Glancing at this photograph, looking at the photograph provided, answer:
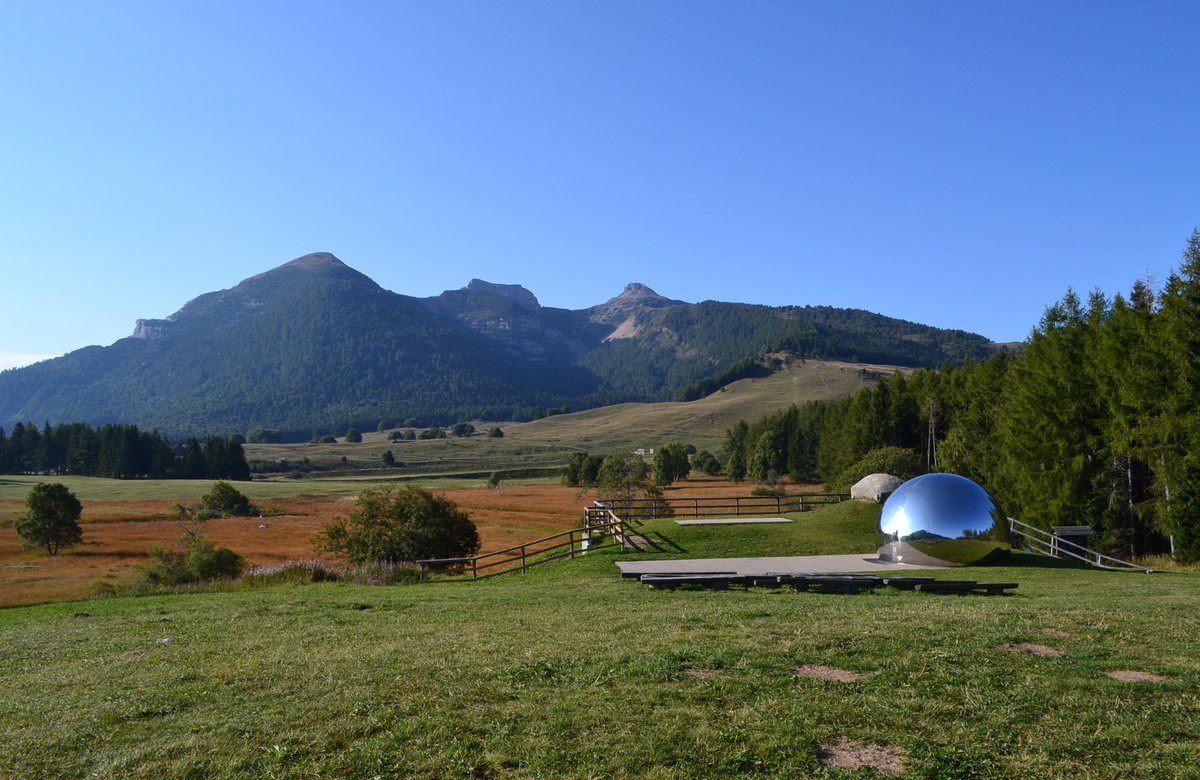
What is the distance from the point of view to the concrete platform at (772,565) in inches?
950

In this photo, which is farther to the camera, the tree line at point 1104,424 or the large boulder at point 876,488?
the large boulder at point 876,488

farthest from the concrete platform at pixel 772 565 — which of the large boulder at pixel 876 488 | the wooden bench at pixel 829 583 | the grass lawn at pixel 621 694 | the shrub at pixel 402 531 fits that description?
the shrub at pixel 402 531

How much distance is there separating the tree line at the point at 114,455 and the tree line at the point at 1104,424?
117 meters

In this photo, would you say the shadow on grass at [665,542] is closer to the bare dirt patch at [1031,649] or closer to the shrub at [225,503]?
the bare dirt patch at [1031,649]

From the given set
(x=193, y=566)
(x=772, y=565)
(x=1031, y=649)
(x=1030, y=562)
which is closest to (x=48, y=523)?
(x=193, y=566)

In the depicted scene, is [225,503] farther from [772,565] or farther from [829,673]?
[829,673]

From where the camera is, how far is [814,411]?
117m

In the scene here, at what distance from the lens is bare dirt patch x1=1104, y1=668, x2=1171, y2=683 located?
28.4 feet

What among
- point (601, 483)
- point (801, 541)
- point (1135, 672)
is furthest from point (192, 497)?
point (1135, 672)

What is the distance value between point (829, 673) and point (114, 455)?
459 feet

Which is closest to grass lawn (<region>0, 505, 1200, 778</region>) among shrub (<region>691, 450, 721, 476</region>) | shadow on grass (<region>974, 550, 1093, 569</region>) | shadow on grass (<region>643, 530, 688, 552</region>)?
shadow on grass (<region>974, 550, 1093, 569</region>)

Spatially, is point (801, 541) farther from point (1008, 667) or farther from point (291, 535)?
point (291, 535)

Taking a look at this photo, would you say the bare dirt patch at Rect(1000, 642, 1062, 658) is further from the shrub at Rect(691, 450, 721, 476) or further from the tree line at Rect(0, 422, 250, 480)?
the tree line at Rect(0, 422, 250, 480)

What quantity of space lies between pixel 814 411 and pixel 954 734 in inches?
4485
